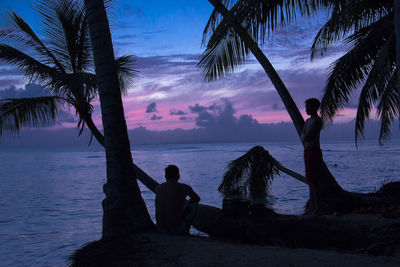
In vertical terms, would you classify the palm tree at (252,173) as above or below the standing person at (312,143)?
below

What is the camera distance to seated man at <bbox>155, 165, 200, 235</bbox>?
5012mm

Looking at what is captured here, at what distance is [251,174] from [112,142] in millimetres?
4926

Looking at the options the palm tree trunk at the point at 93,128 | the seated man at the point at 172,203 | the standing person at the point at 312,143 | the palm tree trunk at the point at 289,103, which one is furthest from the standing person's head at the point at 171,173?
the palm tree trunk at the point at 289,103

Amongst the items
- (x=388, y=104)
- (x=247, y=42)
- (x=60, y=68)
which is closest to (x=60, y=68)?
(x=60, y=68)

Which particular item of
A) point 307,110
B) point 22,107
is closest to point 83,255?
point 307,110

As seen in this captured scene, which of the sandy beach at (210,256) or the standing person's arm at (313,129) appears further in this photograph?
the standing person's arm at (313,129)

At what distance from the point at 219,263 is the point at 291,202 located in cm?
1092

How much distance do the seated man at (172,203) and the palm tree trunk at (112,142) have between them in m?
0.30

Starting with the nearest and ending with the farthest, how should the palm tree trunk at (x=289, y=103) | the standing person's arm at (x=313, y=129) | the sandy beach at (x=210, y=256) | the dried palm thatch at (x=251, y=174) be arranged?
the sandy beach at (x=210, y=256)
the standing person's arm at (x=313, y=129)
the palm tree trunk at (x=289, y=103)
the dried palm thatch at (x=251, y=174)

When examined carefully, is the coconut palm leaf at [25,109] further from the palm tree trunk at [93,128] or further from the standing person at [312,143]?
the standing person at [312,143]

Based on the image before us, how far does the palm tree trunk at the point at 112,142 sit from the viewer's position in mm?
5047

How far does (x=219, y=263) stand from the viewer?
12.6ft

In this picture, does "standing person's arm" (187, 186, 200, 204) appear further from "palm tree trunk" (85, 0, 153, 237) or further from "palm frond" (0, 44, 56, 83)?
"palm frond" (0, 44, 56, 83)

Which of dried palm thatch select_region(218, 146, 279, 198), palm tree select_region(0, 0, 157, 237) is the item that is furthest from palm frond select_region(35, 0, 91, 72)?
dried palm thatch select_region(218, 146, 279, 198)
